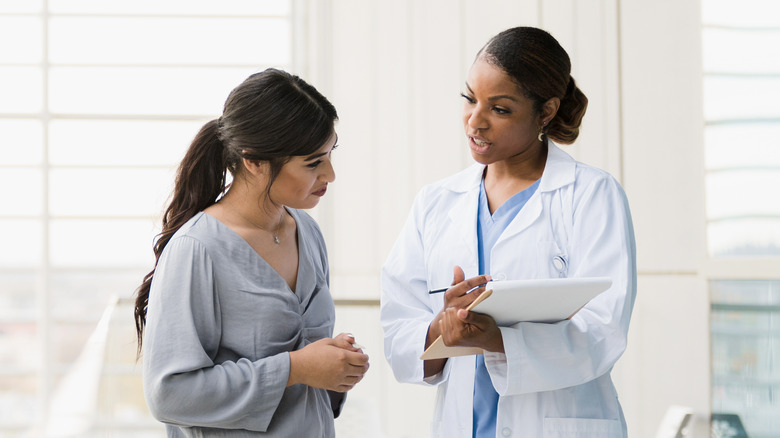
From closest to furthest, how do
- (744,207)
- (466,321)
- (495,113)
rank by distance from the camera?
(466,321) → (495,113) → (744,207)

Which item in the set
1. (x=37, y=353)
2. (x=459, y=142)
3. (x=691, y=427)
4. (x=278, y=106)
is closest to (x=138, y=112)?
(x=37, y=353)

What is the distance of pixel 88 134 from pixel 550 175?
3.10 meters

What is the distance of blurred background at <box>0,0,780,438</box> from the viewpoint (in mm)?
2980

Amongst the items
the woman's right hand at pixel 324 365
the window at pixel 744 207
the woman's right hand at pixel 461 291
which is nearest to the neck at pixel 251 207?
the woman's right hand at pixel 324 365

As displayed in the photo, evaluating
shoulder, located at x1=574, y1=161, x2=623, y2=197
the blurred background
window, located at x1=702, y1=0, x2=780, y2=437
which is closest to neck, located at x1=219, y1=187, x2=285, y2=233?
shoulder, located at x1=574, y1=161, x2=623, y2=197

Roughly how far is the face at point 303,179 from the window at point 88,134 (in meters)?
2.57

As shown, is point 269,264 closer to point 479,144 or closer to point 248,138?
point 248,138

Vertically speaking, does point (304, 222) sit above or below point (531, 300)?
above

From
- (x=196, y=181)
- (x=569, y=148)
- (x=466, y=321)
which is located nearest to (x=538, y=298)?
(x=466, y=321)

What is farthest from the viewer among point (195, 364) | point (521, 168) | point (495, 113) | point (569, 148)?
point (569, 148)

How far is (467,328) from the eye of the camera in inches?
51.2

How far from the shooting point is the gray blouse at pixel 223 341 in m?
1.19

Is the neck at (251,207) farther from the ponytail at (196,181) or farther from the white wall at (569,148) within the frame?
the white wall at (569,148)

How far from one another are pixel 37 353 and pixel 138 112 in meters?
1.39
